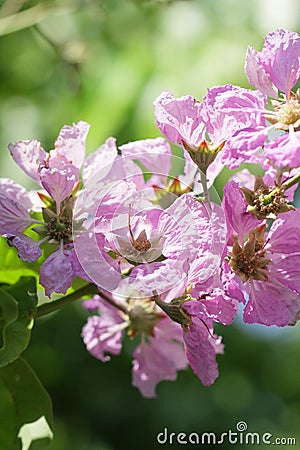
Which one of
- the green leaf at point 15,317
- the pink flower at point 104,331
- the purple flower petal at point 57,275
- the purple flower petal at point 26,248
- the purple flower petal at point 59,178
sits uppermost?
the purple flower petal at point 59,178

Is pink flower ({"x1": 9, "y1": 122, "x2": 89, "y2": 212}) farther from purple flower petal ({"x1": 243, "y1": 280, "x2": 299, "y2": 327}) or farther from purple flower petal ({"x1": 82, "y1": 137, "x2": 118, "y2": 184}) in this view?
purple flower petal ({"x1": 243, "y1": 280, "x2": 299, "y2": 327})

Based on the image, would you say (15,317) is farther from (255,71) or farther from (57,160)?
(255,71)

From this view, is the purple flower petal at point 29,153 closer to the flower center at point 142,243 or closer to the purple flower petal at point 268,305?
the flower center at point 142,243

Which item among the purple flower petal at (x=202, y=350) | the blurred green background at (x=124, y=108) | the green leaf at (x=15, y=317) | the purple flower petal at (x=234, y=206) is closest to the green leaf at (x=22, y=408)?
the green leaf at (x=15, y=317)

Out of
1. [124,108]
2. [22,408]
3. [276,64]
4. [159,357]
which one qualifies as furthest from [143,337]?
[124,108]

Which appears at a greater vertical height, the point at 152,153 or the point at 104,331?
the point at 152,153

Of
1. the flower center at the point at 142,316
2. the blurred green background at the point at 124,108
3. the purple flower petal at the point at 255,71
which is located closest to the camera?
the purple flower petal at the point at 255,71

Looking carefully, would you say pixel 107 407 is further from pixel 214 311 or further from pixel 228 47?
pixel 214 311
